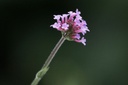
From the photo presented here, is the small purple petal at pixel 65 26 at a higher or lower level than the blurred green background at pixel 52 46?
lower

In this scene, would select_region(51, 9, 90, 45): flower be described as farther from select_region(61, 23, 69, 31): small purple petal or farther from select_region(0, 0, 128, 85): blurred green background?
select_region(0, 0, 128, 85): blurred green background

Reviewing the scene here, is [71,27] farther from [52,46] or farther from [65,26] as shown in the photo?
[52,46]

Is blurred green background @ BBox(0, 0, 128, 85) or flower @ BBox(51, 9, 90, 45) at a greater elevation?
blurred green background @ BBox(0, 0, 128, 85)

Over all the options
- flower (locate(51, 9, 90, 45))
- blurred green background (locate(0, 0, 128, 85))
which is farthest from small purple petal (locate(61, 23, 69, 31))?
blurred green background (locate(0, 0, 128, 85))

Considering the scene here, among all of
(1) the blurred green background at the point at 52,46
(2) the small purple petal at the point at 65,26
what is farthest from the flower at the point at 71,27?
(1) the blurred green background at the point at 52,46

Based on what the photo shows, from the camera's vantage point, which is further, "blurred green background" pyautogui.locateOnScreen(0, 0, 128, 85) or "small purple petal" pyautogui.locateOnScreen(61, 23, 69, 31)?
"blurred green background" pyautogui.locateOnScreen(0, 0, 128, 85)

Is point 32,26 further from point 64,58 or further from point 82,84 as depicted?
point 82,84

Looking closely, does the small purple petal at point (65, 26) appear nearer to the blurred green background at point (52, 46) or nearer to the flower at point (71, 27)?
the flower at point (71, 27)

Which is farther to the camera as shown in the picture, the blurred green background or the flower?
the blurred green background
